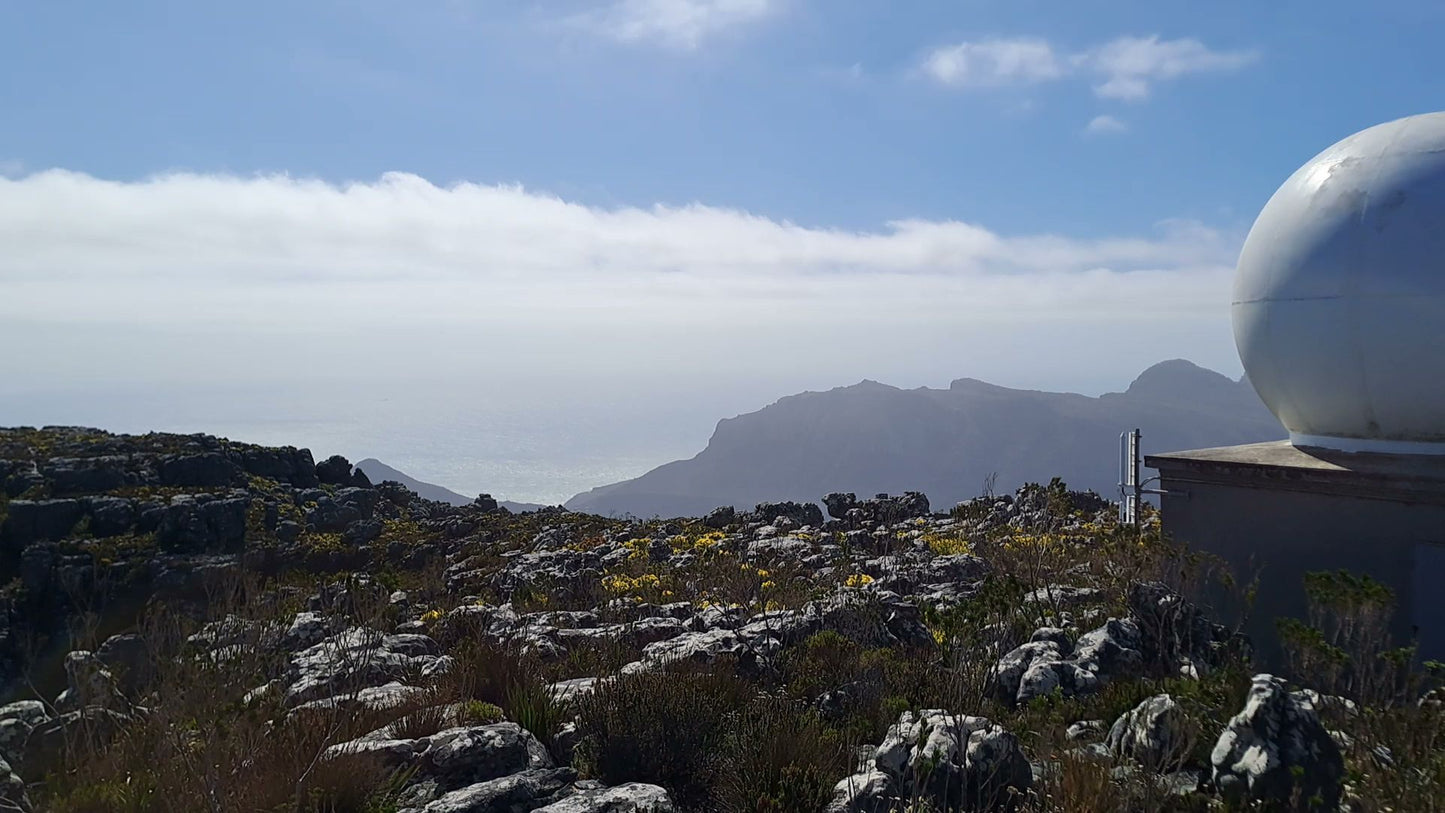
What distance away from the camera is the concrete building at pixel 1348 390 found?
8.90 meters

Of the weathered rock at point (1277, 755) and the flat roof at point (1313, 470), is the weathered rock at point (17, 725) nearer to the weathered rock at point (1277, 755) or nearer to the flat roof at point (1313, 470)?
the weathered rock at point (1277, 755)

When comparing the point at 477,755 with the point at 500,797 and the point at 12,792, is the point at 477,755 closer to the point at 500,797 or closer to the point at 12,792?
the point at 500,797

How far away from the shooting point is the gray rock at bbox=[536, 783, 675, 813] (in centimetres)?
489

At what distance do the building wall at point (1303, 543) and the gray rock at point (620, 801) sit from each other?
25.2 feet

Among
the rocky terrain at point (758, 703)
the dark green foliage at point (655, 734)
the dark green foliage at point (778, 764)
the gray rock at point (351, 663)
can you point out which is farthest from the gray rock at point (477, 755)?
the dark green foliage at point (778, 764)

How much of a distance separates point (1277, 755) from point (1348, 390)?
6.49 meters

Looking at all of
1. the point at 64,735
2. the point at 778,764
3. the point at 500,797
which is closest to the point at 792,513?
the point at 778,764

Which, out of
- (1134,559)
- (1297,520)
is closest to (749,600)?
(1134,559)

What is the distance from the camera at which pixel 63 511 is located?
1093 inches

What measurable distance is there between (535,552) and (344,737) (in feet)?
54.9

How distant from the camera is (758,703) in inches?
268

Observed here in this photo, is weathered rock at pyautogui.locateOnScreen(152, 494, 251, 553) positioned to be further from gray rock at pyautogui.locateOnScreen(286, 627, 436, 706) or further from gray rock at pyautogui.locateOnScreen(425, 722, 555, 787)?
gray rock at pyautogui.locateOnScreen(425, 722, 555, 787)

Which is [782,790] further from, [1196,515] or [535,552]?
[535,552]

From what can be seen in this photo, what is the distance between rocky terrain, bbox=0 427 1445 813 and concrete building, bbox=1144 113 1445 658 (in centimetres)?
94
